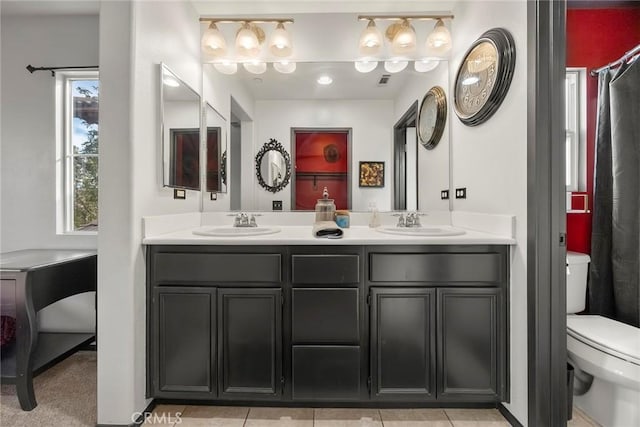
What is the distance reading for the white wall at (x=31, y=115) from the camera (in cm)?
221

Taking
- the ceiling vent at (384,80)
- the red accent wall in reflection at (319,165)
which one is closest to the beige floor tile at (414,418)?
the red accent wall in reflection at (319,165)

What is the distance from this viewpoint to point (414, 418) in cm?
155

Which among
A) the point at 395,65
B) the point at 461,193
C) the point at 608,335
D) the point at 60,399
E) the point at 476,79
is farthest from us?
the point at 395,65

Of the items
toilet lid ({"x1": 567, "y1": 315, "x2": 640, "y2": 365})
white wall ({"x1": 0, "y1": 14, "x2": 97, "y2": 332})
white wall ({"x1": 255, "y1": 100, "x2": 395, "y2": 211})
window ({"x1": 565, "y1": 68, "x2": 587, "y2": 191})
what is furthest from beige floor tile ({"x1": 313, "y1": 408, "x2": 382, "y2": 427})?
white wall ({"x1": 0, "y1": 14, "x2": 97, "y2": 332})

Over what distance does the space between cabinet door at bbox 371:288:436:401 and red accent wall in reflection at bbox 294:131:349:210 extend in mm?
915

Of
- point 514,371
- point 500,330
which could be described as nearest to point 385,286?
point 500,330

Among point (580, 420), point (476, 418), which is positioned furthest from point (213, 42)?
point (580, 420)

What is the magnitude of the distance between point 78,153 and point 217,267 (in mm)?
1689

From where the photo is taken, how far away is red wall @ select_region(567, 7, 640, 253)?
2.03 metres

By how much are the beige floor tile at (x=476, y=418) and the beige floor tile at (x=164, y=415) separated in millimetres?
1410

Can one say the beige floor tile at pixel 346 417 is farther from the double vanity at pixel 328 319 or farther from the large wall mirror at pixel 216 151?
the large wall mirror at pixel 216 151

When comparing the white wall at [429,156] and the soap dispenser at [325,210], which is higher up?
the white wall at [429,156]

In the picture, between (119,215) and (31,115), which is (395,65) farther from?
(31,115)

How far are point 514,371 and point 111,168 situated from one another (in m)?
2.17
